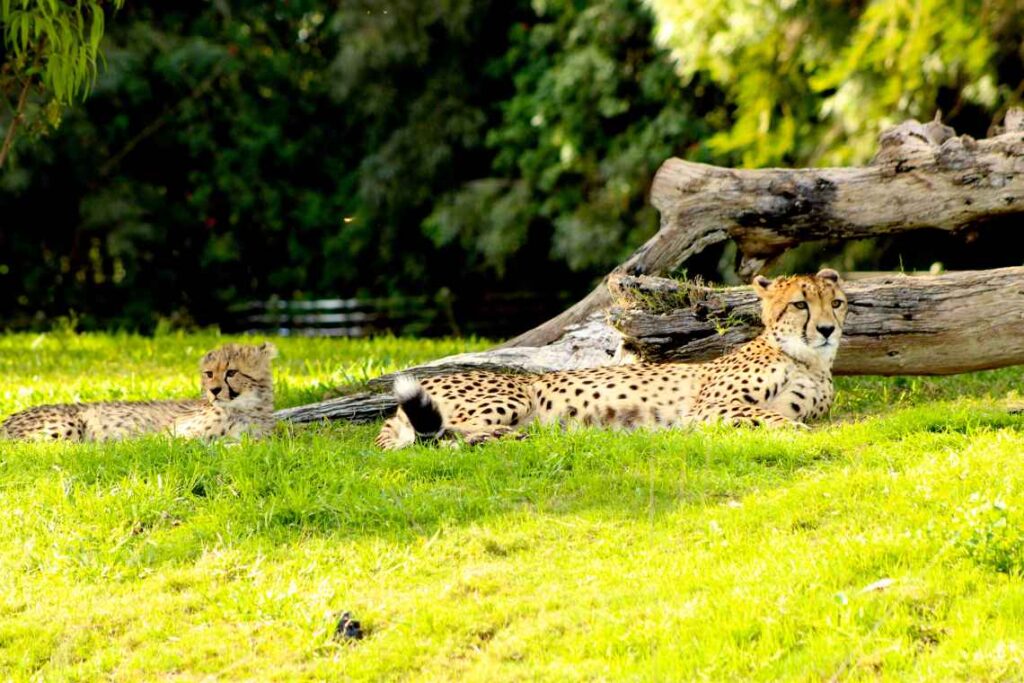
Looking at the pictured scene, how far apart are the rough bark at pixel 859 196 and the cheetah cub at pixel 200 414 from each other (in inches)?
89.1

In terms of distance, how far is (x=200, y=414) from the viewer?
711 cm

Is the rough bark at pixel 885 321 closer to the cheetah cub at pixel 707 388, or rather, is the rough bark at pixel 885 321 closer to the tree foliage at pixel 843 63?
the cheetah cub at pixel 707 388

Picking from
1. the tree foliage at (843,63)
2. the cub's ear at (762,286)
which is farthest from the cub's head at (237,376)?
the tree foliage at (843,63)

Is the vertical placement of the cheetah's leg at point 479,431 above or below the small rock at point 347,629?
above

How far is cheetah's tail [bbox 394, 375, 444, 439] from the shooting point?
622 centimetres

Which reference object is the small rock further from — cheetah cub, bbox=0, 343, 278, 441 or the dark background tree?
the dark background tree

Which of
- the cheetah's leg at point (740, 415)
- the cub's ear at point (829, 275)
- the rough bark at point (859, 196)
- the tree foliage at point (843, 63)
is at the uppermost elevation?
the tree foliage at point (843, 63)

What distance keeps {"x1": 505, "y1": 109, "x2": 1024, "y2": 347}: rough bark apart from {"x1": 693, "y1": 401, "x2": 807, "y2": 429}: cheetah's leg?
62.1 inches

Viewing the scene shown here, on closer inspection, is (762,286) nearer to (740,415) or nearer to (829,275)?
(829,275)

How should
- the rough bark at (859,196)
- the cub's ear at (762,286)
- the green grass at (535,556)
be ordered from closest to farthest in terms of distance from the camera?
the green grass at (535,556) < the cub's ear at (762,286) < the rough bark at (859,196)

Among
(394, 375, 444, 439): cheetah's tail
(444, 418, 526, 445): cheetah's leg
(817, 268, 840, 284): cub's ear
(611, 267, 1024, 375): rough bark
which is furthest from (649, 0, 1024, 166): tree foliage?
(394, 375, 444, 439): cheetah's tail

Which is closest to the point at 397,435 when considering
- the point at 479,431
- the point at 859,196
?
the point at 479,431

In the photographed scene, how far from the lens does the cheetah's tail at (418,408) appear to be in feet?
20.4

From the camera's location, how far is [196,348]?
484 inches
